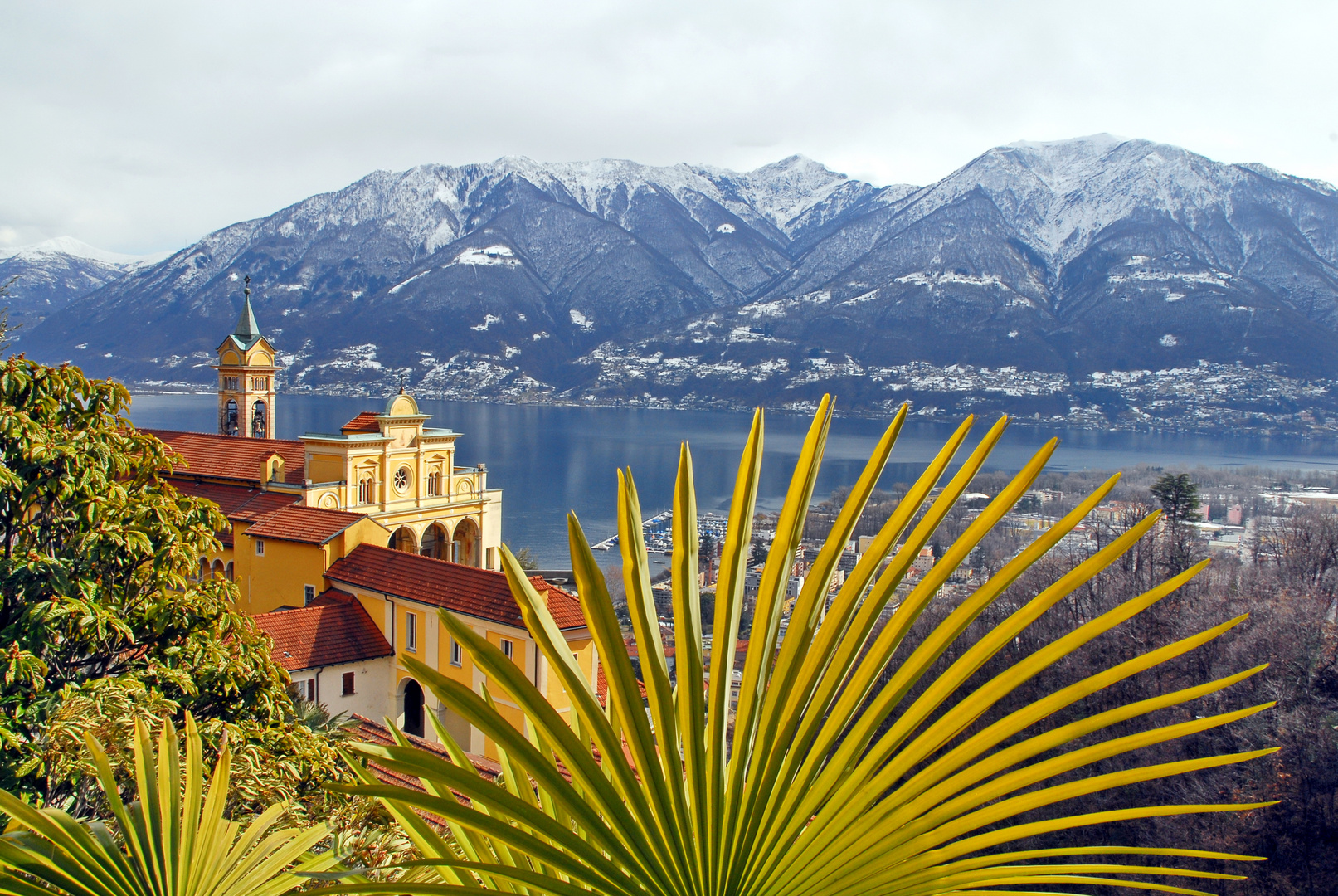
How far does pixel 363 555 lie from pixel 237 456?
10.3 meters

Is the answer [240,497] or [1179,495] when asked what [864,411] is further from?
[240,497]

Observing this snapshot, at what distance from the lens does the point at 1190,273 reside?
623ft

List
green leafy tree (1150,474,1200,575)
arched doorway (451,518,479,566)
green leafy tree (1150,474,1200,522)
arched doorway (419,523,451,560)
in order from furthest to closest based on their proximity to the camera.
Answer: green leafy tree (1150,474,1200,522), green leafy tree (1150,474,1200,575), arched doorway (451,518,479,566), arched doorway (419,523,451,560)

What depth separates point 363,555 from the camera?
51.4ft

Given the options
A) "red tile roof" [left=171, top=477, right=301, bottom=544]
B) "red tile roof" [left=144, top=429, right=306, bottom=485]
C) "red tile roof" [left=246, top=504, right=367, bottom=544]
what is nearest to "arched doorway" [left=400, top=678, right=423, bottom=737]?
"red tile roof" [left=246, top=504, right=367, bottom=544]

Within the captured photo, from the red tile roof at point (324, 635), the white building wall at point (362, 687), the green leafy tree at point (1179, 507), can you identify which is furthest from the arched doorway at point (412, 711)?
the green leafy tree at point (1179, 507)

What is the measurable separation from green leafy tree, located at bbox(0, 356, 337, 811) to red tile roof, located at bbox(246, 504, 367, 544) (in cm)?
1196

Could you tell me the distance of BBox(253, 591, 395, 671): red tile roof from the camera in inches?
502

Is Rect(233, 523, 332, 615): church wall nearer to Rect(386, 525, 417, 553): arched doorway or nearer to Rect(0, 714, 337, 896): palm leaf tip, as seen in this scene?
Rect(386, 525, 417, 553): arched doorway

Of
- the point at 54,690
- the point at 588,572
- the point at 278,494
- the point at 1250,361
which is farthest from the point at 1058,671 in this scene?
the point at 1250,361

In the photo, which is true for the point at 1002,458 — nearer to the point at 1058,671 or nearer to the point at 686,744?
the point at 1058,671

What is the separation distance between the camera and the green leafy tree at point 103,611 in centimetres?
362

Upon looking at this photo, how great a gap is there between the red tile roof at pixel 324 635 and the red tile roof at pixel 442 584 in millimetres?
615

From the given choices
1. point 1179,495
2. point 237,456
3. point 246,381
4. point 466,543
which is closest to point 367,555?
point 237,456
